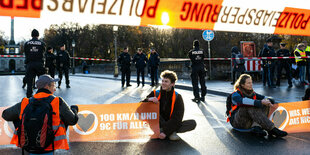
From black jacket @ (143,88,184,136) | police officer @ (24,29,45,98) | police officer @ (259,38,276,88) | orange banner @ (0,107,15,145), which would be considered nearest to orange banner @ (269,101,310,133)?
black jacket @ (143,88,184,136)

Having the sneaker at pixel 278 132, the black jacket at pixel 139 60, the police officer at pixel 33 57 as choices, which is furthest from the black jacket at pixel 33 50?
the black jacket at pixel 139 60

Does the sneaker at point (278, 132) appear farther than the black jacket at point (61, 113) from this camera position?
Yes

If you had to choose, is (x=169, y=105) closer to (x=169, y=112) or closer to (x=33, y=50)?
(x=169, y=112)

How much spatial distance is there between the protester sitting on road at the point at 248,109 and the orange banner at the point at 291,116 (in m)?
0.25

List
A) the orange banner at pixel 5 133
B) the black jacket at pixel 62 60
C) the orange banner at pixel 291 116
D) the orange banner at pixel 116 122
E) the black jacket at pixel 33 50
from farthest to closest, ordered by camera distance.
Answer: the black jacket at pixel 62 60 → the black jacket at pixel 33 50 → the orange banner at pixel 291 116 → the orange banner at pixel 116 122 → the orange banner at pixel 5 133

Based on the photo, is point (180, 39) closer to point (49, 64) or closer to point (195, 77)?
point (49, 64)

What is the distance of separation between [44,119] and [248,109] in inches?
122

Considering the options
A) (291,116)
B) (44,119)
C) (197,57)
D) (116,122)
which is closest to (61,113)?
(44,119)

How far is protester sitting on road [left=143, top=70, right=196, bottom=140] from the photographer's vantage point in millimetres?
4895

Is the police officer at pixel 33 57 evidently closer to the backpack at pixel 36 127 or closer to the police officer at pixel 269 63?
the backpack at pixel 36 127

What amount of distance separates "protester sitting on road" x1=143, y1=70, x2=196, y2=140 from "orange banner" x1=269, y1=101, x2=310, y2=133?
153cm

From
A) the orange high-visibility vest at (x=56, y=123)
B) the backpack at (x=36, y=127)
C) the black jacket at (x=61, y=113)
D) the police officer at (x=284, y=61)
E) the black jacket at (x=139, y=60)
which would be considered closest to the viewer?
the backpack at (x=36, y=127)

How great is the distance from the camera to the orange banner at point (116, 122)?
15.8 ft

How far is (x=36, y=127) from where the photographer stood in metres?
3.16
